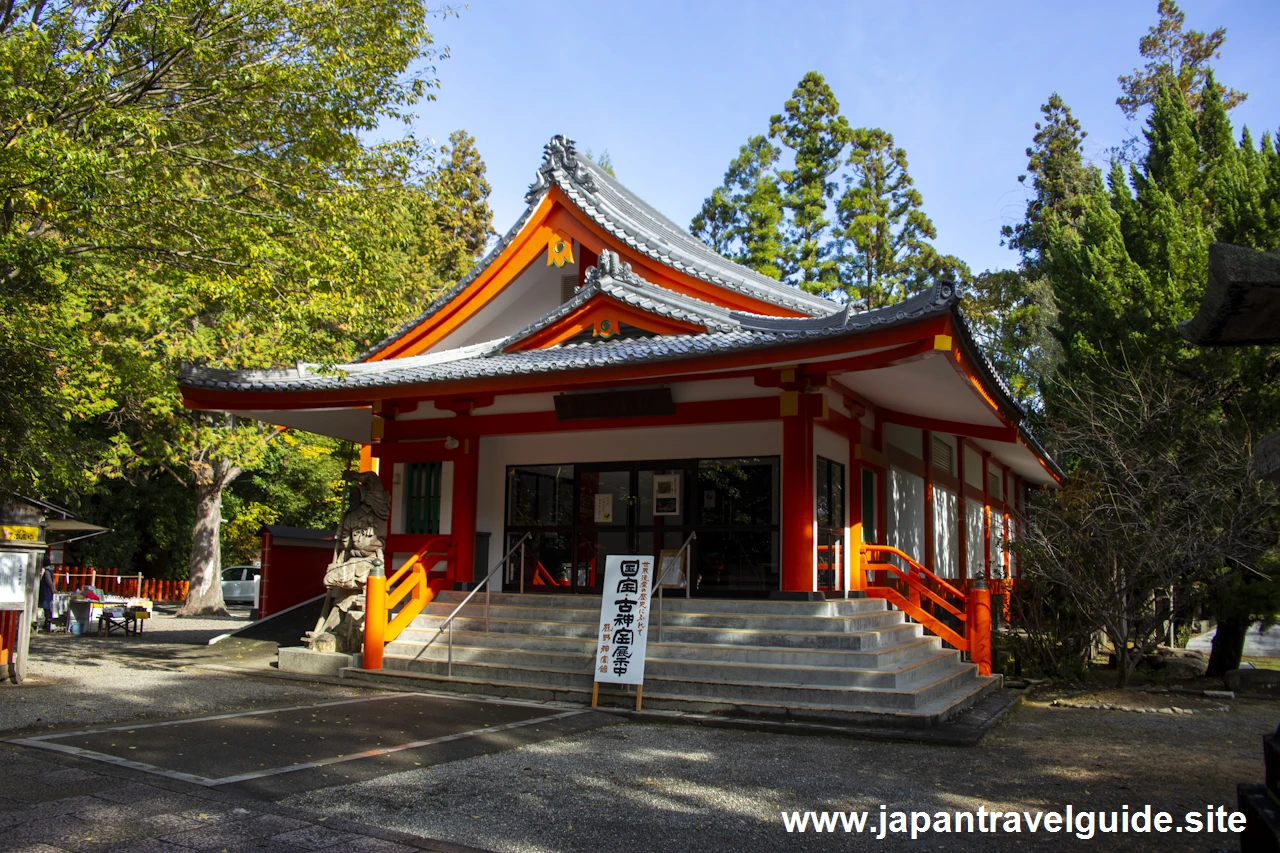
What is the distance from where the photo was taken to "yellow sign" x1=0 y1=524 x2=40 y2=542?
375 inches

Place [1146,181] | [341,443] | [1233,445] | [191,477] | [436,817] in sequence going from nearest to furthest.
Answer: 1. [436,817]
2. [1233,445]
3. [1146,181]
4. [191,477]
5. [341,443]

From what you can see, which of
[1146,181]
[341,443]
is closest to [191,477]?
[341,443]

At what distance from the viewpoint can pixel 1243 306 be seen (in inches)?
134

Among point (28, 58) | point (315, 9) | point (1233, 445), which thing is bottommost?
point (1233, 445)

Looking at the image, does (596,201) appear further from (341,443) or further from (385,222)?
(341,443)

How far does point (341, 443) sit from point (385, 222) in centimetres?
1860

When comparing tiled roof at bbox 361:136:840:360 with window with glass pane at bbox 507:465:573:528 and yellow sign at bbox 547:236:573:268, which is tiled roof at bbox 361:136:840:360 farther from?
window with glass pane at bbox 507:465:573:528

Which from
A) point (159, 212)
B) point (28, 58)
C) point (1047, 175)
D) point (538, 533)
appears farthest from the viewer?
point (1047, 175)

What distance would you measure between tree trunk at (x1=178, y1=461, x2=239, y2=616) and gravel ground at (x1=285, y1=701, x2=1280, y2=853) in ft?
64.9

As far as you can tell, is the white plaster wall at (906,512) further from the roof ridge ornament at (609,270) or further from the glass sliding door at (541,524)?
the roof ridge ornament at (609,270)

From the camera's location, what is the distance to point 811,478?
10.8 meters

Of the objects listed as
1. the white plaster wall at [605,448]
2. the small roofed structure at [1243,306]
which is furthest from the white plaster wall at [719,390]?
the small roofed structure at [1243,306]

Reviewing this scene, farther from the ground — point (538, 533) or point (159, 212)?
point (159, 212)

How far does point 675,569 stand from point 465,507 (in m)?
3.03
